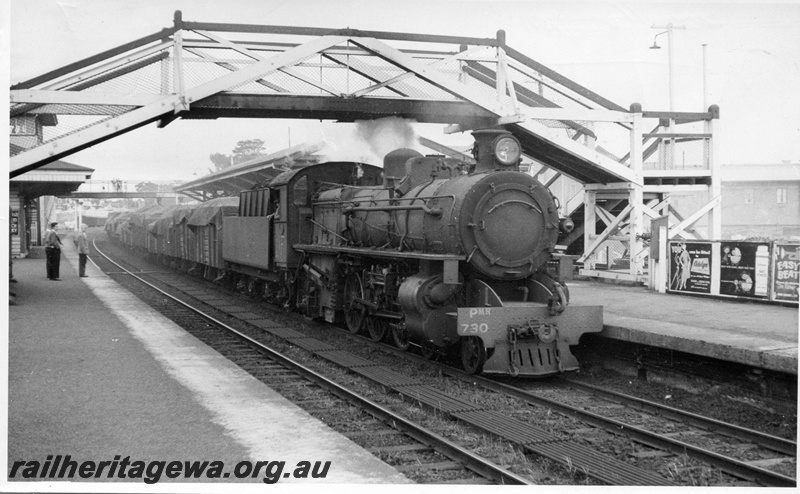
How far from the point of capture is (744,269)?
43.5ft

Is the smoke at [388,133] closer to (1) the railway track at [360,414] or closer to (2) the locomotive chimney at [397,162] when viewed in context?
(2) the locomotive chimney at [397,162]

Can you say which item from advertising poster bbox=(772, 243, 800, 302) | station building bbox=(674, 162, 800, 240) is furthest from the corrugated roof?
advertising poster bbox=(772, 243, 800, 302)

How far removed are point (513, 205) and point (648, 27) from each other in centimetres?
281

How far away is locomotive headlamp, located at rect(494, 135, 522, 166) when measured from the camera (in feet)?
33.7

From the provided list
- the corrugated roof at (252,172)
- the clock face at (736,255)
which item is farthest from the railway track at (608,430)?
the corrugated roof at (252,172)

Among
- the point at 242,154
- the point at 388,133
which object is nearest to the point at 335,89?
the point at 388,133

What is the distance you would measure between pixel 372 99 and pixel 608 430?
926 cm

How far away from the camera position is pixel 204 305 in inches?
739

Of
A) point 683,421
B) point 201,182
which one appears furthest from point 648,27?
point 201,182

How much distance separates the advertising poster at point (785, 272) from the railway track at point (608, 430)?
4946 mm

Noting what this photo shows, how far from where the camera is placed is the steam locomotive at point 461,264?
978 cm

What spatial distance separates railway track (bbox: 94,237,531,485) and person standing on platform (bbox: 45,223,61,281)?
6.45 metres

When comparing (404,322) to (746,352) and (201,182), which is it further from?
(201,182)

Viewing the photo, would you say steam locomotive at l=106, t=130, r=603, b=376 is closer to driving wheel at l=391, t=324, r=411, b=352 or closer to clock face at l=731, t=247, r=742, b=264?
driving wheel at l=391, t=324, r=411, b=352
